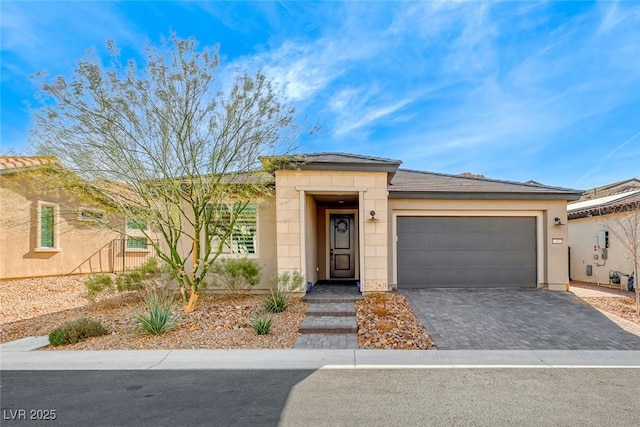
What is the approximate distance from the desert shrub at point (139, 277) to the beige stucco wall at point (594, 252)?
14244 millimetres

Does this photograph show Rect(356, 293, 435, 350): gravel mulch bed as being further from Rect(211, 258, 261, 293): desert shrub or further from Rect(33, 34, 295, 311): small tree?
Rect(33, 34, 295, 311): small tree

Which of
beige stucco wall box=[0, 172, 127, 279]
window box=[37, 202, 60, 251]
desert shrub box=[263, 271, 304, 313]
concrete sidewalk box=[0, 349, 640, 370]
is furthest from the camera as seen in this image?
window box=[37, 202, 60, 251]

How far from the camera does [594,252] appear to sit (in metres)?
12.9

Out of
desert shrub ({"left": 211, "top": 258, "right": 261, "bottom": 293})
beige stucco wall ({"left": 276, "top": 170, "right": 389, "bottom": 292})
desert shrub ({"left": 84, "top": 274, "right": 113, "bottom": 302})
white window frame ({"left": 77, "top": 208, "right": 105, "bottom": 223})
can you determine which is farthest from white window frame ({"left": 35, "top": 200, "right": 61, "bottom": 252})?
beige stucco wall ({"left": 276, "top": 170, "right": 389, "bottom": 292})

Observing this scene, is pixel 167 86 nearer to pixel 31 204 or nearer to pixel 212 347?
pixel 212 347

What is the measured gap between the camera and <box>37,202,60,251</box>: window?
37.7ft

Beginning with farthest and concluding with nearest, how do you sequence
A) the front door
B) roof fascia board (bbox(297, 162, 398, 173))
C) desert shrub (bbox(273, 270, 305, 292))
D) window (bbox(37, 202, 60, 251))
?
the front door, window (bbox(37, 202, 60, 251)), roof fascia board (bbox(297, 162, 398, 173)), desert shrub (bbox(273, 270, 305, 292))

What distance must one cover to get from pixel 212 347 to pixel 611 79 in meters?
15.5

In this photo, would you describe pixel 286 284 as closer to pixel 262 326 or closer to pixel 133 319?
pixel 262 326

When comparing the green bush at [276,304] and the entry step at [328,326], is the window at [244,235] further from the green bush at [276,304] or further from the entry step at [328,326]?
the entry step at [328,326]

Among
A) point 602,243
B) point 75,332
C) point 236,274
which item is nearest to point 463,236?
point 602,243

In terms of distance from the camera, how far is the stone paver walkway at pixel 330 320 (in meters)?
6.18

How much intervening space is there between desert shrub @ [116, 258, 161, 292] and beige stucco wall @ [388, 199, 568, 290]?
21.9 ft

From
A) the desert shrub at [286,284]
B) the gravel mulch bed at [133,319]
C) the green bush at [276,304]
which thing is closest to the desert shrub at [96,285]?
the gravel mulch bed at [133,319]
